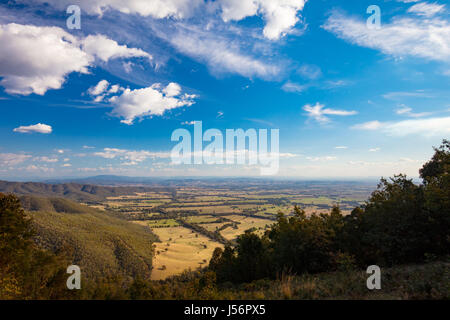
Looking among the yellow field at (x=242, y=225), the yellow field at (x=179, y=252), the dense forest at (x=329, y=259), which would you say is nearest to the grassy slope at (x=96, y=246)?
Result: the yellow field at (x=179, y=252)

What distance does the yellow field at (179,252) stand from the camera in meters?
79.1

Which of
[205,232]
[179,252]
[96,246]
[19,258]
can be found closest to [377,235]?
[19,258]

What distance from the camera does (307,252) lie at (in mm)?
18609

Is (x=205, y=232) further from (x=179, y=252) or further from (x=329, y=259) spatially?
(x=329, y=259)

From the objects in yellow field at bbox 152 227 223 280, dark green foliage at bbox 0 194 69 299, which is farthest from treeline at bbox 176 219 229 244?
dark green foliage at bbox 0 194 69 299

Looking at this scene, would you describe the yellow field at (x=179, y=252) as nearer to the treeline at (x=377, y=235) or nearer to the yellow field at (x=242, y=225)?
the yellow field at (x=242, y=225)

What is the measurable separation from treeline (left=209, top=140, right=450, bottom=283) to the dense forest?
66 millimetres

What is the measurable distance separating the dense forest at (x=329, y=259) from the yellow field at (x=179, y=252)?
59.2 m

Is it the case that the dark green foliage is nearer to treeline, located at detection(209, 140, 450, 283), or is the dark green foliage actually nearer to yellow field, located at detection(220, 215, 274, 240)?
treeline, located at detection(209, 140, 450, 283)

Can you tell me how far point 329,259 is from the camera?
17.5 m

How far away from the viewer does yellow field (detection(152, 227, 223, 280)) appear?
260ft

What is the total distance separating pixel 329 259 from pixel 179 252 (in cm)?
9026
